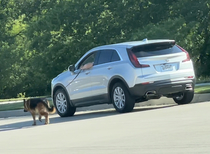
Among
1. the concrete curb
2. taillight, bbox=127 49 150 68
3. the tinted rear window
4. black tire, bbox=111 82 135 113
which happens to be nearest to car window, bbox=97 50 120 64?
taillight, bbox=127 49 150 68

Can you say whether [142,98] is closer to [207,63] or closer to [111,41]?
[111,41]

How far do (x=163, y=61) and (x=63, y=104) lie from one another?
11.9ft

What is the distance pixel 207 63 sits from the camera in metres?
37.2

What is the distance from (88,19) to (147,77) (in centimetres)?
2103

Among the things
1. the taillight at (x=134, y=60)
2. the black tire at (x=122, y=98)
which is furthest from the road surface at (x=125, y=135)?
the taillight at (x=134, y=60)

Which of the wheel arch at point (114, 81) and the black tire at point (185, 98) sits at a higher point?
the wheel arch at point (114, 81)

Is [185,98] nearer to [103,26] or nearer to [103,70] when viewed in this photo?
[103,70]

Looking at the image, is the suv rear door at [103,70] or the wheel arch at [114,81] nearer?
the wheel arch at [114,81]

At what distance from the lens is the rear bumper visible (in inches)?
571

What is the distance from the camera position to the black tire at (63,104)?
55.1 feet

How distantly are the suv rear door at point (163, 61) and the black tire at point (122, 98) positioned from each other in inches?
22.7

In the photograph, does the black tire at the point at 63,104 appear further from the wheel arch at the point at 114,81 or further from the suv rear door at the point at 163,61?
the suv rear door at the point at 163,61

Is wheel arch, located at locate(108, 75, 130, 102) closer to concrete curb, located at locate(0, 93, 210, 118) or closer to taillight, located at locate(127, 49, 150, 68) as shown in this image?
taillight, located at locate(127, 49, 150, 68)

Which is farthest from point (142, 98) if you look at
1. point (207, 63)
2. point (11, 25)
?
point (11, 25)
